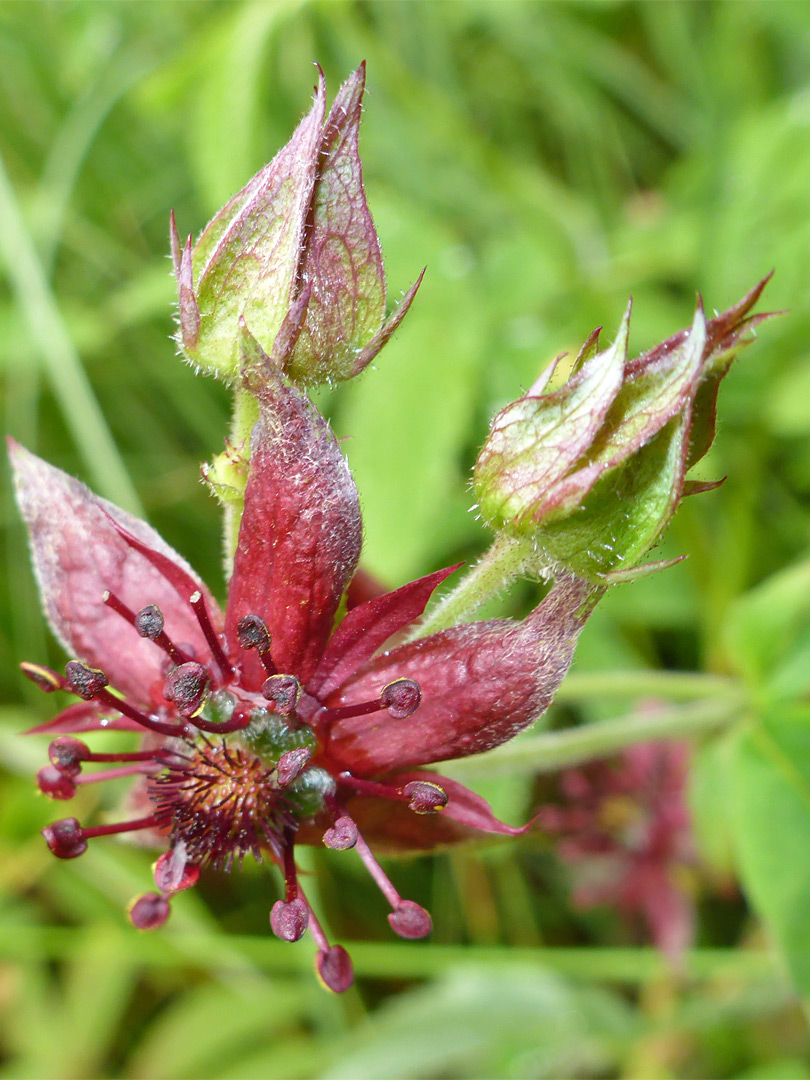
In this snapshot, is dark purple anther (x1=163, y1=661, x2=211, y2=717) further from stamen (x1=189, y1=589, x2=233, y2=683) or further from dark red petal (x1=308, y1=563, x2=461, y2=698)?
dark red petal (x1=308, y1=563, x2=461, y2=698)

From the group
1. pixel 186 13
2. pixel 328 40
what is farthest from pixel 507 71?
pixel 186 13

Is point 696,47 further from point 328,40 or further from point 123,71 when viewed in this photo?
point 123,71

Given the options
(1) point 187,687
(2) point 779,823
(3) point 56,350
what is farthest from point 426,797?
(3) point 56,350

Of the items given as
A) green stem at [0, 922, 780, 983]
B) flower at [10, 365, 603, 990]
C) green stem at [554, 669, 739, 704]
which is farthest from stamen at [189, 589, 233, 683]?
green stem at [0, 922, 780, 983]

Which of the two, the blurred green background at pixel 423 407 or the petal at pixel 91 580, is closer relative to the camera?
the petal at pixel 91 580

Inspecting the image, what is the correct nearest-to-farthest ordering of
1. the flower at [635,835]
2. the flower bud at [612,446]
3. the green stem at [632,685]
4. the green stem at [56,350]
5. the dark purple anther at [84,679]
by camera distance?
the flower bud at [612,446] → the dark purple anther at [84,679] → the green stem at [632,685] → the green stem at [56,350] → the flower at [635,835]

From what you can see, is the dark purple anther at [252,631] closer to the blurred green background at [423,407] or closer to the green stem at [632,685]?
the green stem at [632,685]

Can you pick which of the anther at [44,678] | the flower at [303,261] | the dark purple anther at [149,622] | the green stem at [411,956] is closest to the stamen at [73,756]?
the anther at [44,678]
